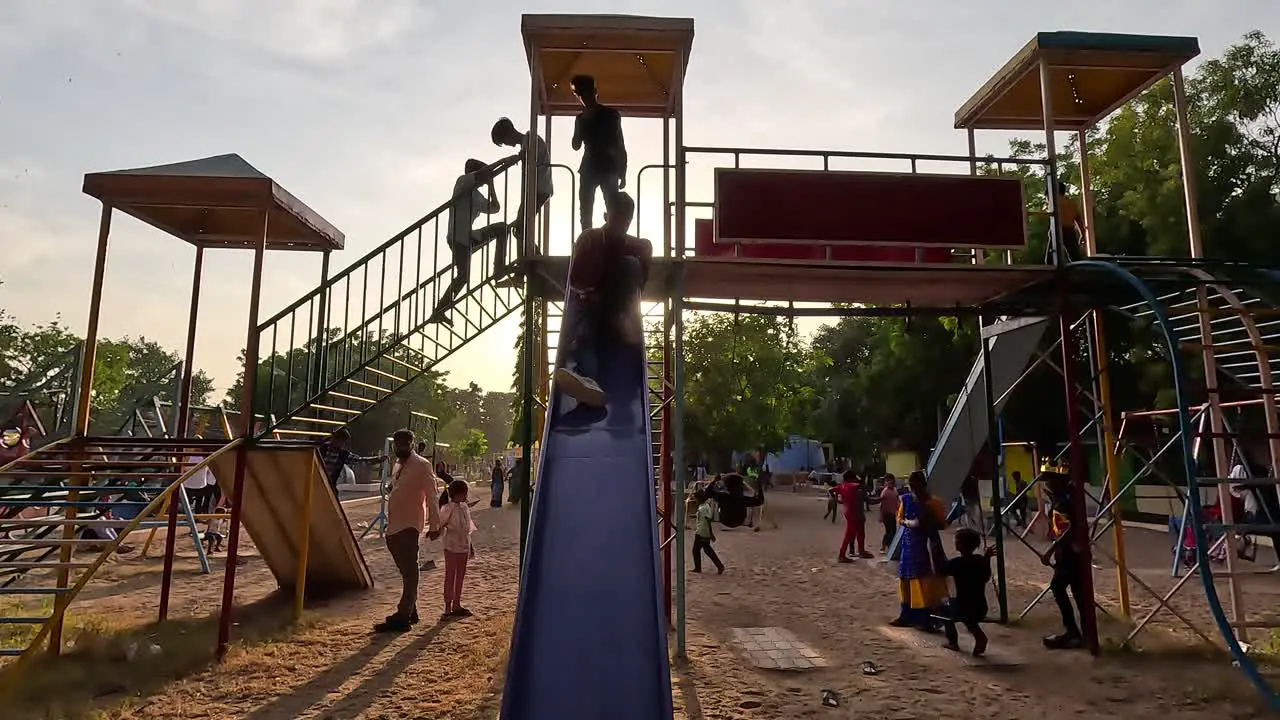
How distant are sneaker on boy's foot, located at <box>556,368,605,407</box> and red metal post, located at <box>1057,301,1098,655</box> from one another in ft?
16.6

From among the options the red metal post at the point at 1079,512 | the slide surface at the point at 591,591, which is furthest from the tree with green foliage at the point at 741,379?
the slide surface at the point at 591,591

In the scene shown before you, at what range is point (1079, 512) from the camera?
7207 millimetres

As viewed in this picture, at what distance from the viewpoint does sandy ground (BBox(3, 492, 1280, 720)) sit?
564 cm

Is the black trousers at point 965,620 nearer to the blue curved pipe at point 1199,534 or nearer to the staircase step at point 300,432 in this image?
the blue curved pipe at point 1199,534

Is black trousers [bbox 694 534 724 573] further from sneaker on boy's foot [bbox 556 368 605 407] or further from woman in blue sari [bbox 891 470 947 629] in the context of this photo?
sneaker on boy's foot [bbox 556 368 605 407]

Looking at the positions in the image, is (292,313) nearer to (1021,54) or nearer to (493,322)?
(493,322)

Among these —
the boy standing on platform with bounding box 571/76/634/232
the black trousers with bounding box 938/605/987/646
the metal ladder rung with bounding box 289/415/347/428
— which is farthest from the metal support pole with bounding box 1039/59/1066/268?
the metal ladder rung with bounding box 289/415/347/428

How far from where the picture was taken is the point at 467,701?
19.0ft

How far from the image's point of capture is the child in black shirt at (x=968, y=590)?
23.7ft

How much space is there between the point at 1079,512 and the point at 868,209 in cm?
367

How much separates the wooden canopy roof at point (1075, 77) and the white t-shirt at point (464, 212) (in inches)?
235

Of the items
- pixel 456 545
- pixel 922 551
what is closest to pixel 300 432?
pixel 456 545

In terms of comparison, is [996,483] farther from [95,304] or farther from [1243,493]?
[95,304]

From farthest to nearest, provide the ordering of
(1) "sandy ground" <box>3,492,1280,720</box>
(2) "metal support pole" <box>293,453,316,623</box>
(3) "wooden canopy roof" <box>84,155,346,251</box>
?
(2) "metal support pole" <box>293,453,316,623</box> < (3) "wooden canopy roof" <box>84,155,346,251</box> < (1) "sandy ground" <box>3,492,1280,720</box>
